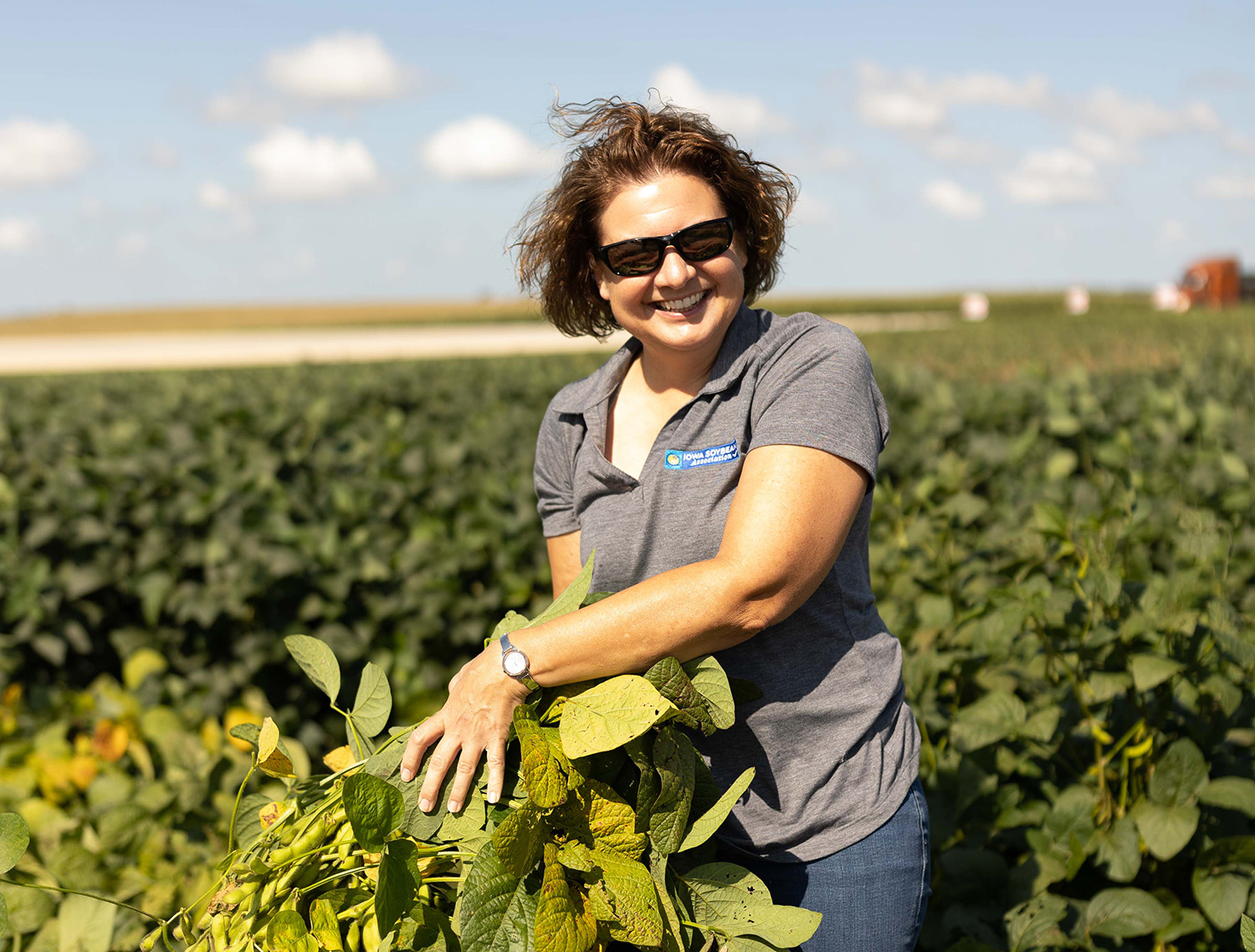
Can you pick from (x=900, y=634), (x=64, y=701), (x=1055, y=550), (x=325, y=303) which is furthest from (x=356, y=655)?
(x=325, y=303)

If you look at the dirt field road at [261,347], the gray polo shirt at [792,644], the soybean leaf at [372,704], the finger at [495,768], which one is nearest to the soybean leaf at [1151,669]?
the gray polo shirt at [792,644]

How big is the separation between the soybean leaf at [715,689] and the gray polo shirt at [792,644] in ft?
0.87

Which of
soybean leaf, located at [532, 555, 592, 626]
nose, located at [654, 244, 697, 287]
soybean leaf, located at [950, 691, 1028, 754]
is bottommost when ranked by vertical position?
soybean leaf, located at [950, 691, 1028, 754]

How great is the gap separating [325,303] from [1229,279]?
279 feet

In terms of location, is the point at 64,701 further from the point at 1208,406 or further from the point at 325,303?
the point at 325,303

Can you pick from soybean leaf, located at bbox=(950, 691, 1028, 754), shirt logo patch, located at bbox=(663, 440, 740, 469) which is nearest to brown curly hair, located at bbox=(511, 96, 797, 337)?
shirt logo patch, located at bbox=(663, 440, 740, 469)

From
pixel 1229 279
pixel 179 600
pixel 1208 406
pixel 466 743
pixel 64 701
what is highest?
pixel 1229 279

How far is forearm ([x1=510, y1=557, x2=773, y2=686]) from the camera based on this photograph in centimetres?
139

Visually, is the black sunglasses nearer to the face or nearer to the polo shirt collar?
the face

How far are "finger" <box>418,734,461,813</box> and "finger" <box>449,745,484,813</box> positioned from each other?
0.02m

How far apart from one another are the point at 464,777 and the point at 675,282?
90 centimetres

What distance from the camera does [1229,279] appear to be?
163ft

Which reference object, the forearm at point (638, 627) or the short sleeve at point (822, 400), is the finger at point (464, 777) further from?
the short sleeve at point (822, 400)

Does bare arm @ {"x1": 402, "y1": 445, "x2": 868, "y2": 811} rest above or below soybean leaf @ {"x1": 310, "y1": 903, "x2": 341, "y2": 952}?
above
